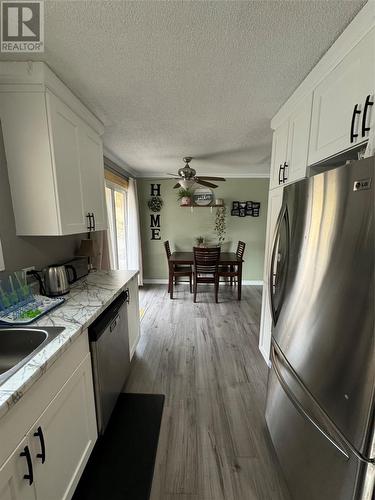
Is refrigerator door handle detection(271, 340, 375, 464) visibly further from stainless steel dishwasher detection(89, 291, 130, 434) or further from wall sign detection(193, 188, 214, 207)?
wall sign detection(193, 188, 214, 207)

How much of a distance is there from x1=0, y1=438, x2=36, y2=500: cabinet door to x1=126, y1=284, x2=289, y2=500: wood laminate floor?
0.77 metres

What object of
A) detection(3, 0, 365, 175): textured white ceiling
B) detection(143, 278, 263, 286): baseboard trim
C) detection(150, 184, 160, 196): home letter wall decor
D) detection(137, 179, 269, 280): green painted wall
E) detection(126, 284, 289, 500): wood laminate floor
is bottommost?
detection(126, 284, 289, 500): wood laminate floor

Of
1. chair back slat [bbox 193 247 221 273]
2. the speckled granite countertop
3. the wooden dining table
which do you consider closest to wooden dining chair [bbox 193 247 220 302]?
chair back slat [bbox 193 247 221 273]

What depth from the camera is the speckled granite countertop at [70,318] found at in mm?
733

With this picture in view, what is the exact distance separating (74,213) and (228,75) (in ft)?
4.74

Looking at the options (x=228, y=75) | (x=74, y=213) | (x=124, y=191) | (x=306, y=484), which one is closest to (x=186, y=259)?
(x=124, y=191)

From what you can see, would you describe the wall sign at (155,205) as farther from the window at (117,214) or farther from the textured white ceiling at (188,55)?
the textured white ceiling at (188,55)

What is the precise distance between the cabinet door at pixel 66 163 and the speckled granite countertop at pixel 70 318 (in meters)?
0.50

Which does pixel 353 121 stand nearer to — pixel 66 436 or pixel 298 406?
pixel 298 406

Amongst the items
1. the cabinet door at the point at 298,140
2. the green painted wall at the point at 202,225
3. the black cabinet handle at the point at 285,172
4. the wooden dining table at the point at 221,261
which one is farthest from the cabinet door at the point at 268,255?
the green painted wall at the point at 202,225

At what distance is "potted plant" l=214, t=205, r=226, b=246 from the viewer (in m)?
4.70

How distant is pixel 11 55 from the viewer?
123 cm

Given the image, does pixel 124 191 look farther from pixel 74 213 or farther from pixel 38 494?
pixel 38 494

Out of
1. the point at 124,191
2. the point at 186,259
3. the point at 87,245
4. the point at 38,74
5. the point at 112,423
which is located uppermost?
the point at 38,74
